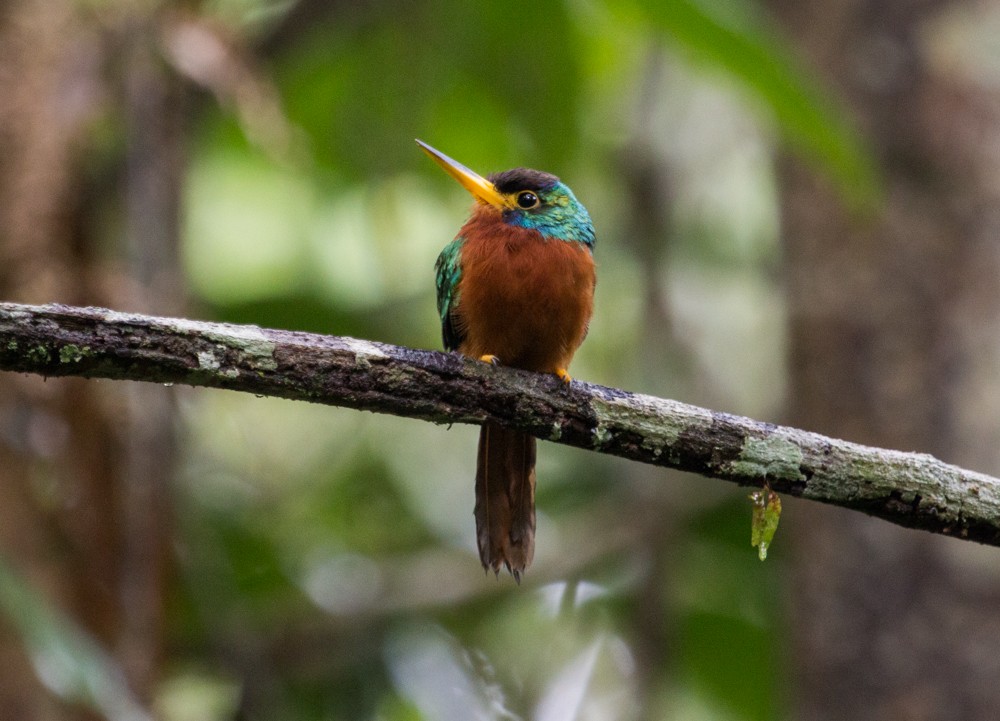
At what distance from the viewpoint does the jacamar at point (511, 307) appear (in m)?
2.45

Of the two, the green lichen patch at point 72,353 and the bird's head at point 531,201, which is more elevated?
the bird's head at point 531,201

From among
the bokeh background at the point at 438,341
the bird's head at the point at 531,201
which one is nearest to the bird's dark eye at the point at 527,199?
the bird's head at the point at 531,201

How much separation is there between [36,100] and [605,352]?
2318mm

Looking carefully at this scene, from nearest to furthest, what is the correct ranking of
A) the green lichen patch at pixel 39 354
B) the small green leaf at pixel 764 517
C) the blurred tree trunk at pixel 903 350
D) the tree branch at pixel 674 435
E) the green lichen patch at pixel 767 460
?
1. the green lichen patch at pixel 39 354
2. the tree branch at pixel 674 435
3. the green lichen patch at pixel 767 460
4. the small green leaf at pixel 764 517
5. the blurred tree trunk at pixel 903 350

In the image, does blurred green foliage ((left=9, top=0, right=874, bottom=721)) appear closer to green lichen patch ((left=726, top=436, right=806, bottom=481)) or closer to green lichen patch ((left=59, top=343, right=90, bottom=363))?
green lichen patch ((left=726, top=436, right=806, bottom=481))

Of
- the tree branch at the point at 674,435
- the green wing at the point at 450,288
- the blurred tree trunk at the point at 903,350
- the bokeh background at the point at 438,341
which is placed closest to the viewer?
the tree branch at the point at 674,435

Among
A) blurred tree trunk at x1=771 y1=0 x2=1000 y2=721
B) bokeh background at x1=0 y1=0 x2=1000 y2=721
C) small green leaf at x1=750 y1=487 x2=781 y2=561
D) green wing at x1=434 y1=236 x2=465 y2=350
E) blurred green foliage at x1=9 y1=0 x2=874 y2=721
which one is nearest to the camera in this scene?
small green leaf at x1=750 y1=487 x2=781 y2=561

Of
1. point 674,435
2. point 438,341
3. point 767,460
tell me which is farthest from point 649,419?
point 438,341

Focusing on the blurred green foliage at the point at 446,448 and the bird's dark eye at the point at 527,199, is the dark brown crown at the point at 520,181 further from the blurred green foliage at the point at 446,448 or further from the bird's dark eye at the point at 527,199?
the blurred green foliage at the point at 446,448

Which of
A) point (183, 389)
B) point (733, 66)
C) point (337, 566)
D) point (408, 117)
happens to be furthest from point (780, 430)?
point (337, 566)

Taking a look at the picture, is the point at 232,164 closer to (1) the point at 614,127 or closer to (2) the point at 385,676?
(1) the point at 614,127

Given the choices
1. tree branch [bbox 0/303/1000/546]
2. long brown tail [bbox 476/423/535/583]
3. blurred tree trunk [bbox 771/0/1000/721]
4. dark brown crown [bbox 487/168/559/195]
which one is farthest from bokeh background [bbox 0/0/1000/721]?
tree branch [bbox 0/303/1000/546]

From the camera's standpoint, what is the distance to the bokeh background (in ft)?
10.3

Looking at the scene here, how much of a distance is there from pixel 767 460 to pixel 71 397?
197 cm
